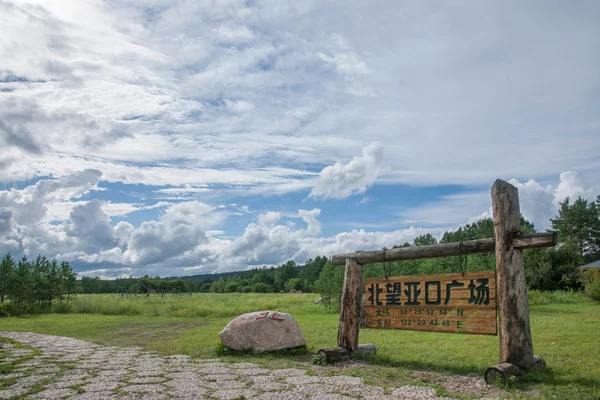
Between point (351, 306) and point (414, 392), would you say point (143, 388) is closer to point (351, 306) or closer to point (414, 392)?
point (414, 392)

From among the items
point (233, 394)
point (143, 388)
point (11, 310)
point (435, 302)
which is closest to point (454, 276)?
point (435, 302)

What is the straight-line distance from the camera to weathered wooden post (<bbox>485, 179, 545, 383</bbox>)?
6453mm

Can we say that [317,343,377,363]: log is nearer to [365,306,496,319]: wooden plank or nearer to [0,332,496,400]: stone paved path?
[365,306,496,319]: wooden plank

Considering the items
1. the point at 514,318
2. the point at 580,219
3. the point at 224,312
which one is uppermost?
the point at 580,219

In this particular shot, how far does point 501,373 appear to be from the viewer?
611 centimetres

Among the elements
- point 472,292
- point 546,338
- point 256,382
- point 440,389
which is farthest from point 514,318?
point 546,338

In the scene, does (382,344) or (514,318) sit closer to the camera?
(514,318)

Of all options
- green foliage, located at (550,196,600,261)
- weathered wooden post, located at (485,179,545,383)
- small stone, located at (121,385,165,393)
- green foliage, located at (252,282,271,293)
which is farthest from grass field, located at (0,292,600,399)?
green foliage, located at (252,282,271,293)

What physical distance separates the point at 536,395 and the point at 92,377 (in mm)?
6109

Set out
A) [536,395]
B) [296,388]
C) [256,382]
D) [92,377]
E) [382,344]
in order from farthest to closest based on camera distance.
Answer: [382,344], [92,377], [256,382], [296,388], [536,395]

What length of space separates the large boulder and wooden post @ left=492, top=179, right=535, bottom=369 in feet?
12.9

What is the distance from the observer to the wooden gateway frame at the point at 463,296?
6496 millimetres

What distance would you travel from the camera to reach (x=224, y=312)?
2184cm

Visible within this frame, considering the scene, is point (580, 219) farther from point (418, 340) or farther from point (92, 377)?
point (92, 377)
